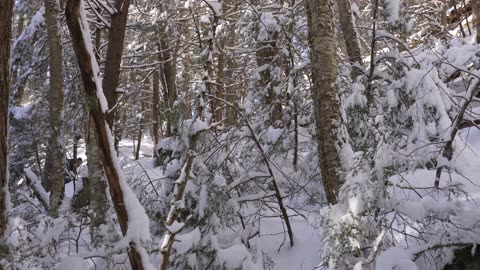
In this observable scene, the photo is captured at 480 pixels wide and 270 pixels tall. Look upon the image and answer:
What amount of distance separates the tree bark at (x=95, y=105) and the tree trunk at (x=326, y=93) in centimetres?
208

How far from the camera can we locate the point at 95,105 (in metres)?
2.87

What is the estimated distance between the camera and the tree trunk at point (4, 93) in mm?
3449

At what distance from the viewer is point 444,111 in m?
4.03

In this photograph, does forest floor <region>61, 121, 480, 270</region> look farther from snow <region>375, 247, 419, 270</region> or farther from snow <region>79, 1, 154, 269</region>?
snow <region>79, 1, 154, 269</region>

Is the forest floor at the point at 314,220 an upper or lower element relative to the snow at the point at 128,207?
lower

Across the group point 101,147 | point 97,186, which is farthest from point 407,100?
point 97,186

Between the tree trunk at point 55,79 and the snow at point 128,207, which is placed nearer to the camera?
the snow at point 128,207

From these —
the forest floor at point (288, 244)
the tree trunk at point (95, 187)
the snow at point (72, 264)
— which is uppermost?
the tree trunk at point (95, 187)

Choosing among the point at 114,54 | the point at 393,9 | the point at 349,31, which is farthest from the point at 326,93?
the point at 114,54

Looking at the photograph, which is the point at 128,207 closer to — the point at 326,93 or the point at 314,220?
the point at 326,93

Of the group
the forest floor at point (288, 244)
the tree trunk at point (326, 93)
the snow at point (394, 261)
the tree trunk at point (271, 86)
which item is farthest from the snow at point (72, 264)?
the tree trunk at point (271, 86)

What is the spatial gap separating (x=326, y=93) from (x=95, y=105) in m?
2.35

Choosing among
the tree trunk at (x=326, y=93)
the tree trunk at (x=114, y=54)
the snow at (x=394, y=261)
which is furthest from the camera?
the tree trunk at (x=114, y=54)

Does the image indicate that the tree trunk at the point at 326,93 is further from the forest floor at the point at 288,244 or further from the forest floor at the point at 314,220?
the forest floor at the point at 288,244
